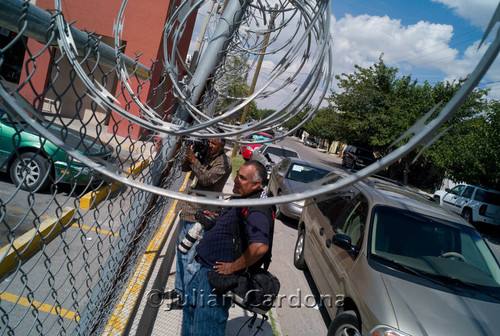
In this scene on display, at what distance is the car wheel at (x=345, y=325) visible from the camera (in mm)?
3680

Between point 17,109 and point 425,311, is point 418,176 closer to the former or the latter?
point 425,311

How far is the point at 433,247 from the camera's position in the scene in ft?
14.3

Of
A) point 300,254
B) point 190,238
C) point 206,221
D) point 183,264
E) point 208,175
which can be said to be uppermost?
point 208,175

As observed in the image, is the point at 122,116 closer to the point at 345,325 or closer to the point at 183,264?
the point at 183,264

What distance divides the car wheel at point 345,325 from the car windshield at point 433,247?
76 cm

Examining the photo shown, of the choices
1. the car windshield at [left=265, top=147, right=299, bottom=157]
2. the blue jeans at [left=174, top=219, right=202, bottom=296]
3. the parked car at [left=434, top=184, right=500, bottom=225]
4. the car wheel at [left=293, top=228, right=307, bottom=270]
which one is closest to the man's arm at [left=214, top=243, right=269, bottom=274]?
the blue jeans at [left=174, top=219, right=202, bottom=296]

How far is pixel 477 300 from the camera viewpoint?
360 cm

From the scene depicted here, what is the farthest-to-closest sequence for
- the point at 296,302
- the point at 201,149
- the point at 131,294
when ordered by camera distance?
the point at 296,302, the point at 201,149, the point at 131,294

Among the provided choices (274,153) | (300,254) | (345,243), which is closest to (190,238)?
(345,243)

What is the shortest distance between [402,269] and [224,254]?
2.13m

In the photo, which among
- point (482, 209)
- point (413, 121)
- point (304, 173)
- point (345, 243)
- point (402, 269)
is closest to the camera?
point (402, 269)

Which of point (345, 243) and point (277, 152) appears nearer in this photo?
point (345, 243)

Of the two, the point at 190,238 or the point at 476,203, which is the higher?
the point at 476,203

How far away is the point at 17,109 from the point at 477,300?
4.18m
